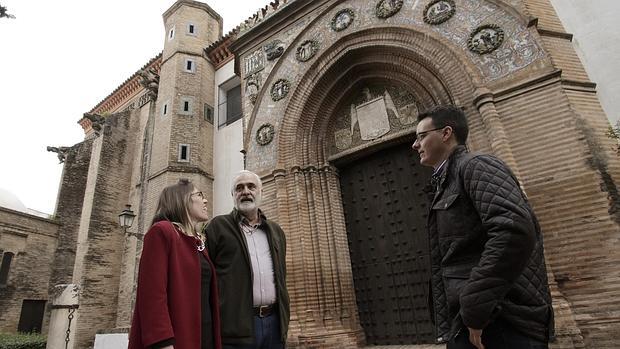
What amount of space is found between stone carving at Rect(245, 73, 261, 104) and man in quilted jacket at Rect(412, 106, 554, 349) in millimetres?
7141

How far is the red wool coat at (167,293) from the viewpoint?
6.05 feet

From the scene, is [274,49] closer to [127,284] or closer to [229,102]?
[229,102]

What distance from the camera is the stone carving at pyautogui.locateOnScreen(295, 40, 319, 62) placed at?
7.97m

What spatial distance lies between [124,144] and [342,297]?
1355 centimetres

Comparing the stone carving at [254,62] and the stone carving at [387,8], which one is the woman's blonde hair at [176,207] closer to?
the stone carving at [387,8]

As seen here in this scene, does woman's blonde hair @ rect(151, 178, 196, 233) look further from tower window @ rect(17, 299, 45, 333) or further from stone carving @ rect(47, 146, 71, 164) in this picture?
stone carving @ rect(47, 146, 71, 164)

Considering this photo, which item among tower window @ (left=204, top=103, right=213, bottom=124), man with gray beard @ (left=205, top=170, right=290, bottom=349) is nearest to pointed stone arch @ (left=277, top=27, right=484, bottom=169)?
man with gray beard @ (left=205, top=170, right=290, bottom=349)

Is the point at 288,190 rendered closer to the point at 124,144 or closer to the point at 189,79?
the point at 189,79

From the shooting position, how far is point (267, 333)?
8.45ft

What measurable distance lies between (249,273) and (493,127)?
14.0 ft

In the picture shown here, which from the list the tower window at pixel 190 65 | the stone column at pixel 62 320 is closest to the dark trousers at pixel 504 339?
the stone column at pixel 62 320

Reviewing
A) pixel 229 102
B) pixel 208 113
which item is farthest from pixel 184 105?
pixel 229 102

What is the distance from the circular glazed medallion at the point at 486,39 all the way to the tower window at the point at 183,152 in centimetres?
970

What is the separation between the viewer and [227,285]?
2.53m
